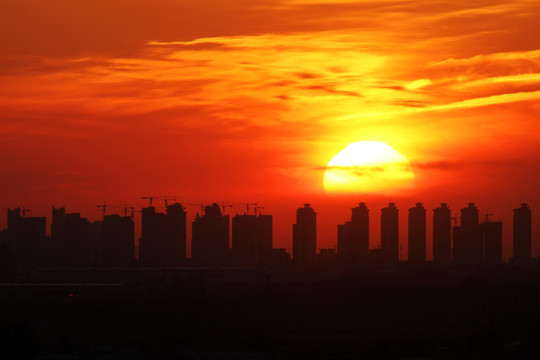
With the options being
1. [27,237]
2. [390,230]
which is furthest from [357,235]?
[27,237]

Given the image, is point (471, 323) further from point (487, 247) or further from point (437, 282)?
point (487, 247)

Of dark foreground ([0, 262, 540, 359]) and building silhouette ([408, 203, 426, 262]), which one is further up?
building silhouette ([408, 203, 426, 262])

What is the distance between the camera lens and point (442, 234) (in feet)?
450

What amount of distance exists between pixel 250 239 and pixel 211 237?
494 cm

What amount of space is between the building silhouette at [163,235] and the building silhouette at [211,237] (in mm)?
2504

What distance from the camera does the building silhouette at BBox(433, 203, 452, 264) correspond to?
135125 mm

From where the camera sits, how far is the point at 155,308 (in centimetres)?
6462

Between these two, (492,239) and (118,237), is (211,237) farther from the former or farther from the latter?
(492,239)

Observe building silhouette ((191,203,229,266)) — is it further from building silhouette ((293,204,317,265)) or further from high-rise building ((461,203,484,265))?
high-rise building ((461,203,484,265))

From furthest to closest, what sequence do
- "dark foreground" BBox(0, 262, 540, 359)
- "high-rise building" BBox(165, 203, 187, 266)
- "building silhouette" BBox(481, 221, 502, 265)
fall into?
1. "building silhouette" BBox(481, 221, 502, 265)
2. "high-rise building" BBox(165, 203, 187, 266)
3. "dark foreground" BBox(0, 262, 540, 359)

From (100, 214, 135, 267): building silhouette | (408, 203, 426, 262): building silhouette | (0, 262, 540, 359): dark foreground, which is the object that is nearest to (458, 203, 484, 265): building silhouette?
(408, 203, 426, 262): building silhouette

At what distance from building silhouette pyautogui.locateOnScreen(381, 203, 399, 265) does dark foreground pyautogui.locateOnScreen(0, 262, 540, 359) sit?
1439 inches

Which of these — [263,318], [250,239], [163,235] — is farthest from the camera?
[250,239]

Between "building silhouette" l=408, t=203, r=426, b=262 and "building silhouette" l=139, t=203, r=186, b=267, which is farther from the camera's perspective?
"building silhouette" l=408, t=203, r=426, b=262
